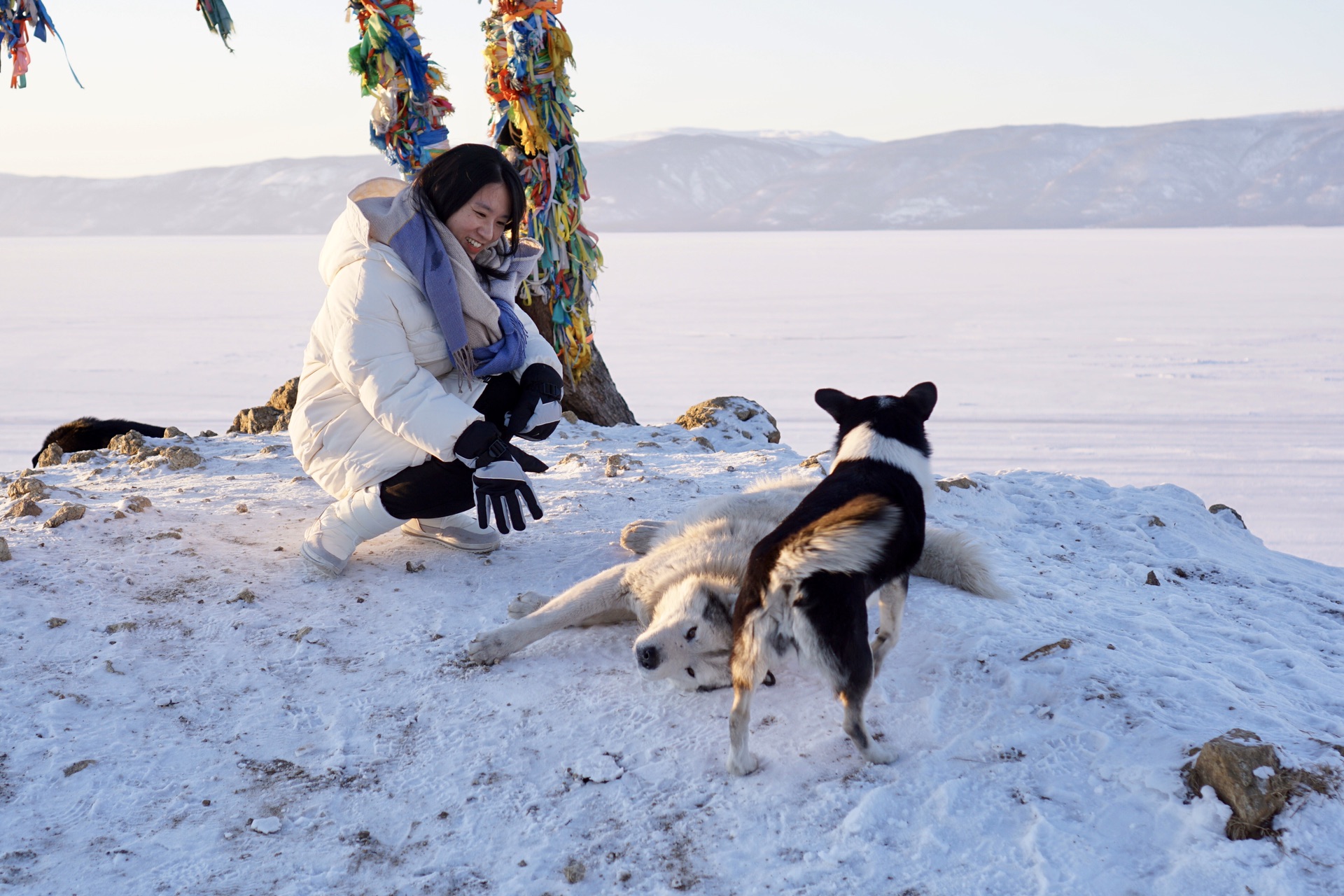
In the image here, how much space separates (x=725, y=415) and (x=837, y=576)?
4.07 meters

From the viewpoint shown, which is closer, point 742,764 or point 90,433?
point 742,764

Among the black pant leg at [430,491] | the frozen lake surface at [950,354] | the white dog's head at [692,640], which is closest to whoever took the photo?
the white dog's head at [692,640]

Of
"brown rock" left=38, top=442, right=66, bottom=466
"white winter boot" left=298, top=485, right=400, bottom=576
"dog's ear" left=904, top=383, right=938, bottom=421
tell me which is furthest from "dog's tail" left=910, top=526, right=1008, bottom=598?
"brown rock" left=38, top=442, right=66, bottom=466

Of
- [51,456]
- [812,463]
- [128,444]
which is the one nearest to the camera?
[812,463]

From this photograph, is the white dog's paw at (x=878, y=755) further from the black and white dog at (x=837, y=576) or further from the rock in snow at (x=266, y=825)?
the rock in snow at (x=266, y=825)

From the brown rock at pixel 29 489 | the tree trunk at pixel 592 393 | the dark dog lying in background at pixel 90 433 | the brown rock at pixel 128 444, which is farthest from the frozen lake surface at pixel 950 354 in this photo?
the brown rock at pixel 29 489

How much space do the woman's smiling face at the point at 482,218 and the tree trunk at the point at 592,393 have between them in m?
2.89

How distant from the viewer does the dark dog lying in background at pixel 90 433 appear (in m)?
5.36

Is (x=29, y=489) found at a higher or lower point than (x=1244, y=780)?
higher

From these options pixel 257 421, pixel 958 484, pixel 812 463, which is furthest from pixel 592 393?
pixel 958 484

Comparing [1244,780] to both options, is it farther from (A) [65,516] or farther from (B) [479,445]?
(A) [65,516]

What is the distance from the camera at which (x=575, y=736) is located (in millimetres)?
2326

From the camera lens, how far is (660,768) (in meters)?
2.19

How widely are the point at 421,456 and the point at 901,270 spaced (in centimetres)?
2148
